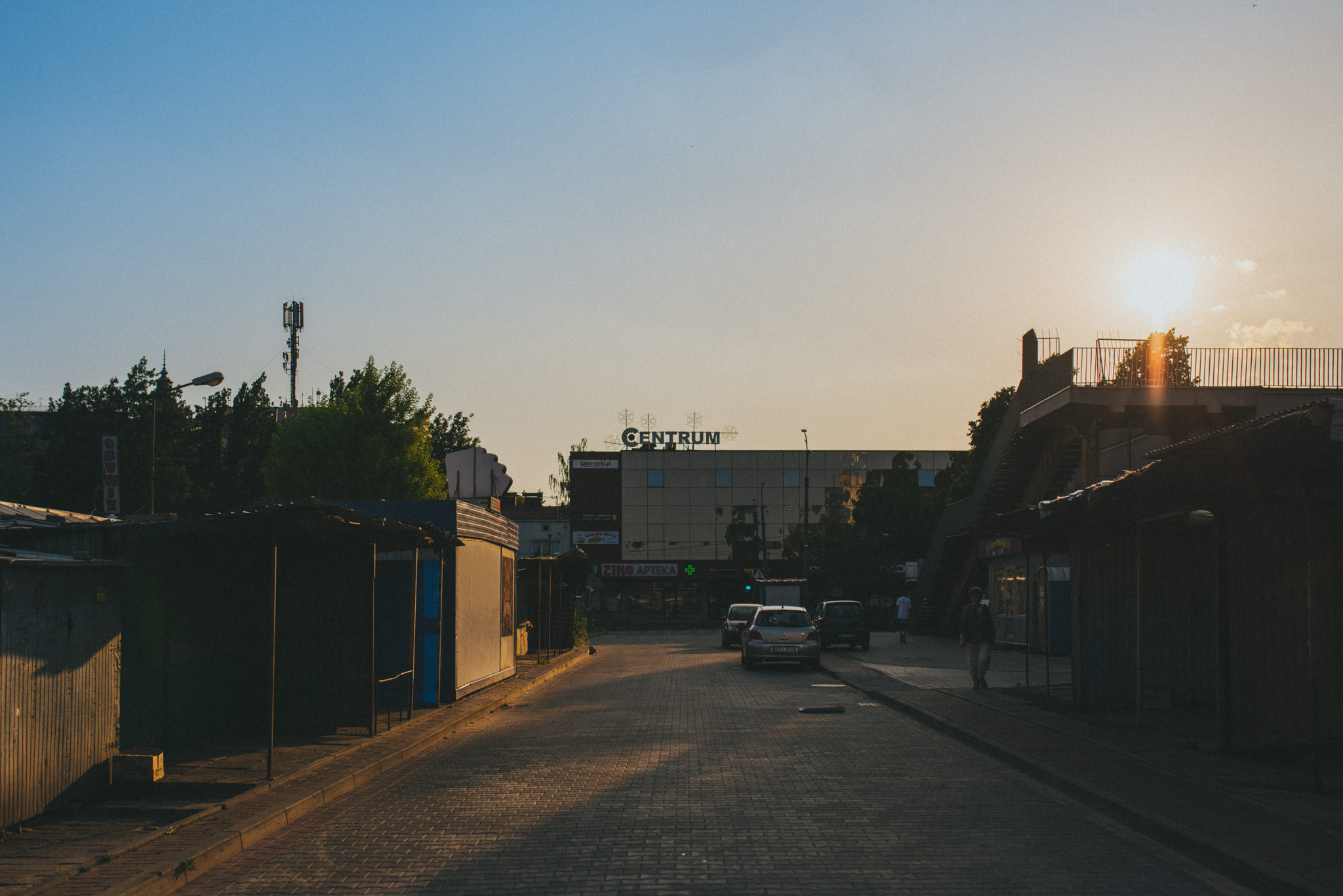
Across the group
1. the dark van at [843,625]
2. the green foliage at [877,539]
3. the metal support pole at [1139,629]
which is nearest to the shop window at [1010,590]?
the dark van at [843,625]

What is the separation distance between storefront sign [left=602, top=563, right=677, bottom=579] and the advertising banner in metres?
2.43

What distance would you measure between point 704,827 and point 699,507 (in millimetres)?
80657

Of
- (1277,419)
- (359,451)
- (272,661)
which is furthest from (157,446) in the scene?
(1277,419)

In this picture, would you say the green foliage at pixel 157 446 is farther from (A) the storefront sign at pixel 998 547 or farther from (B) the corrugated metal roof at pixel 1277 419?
(B) the corrugated metal roof at pixel 1277 419

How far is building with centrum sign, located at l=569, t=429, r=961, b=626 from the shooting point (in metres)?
86.9

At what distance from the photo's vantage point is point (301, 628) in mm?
14648

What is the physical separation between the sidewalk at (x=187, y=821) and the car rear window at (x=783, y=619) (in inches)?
645

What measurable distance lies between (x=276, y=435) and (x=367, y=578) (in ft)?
114

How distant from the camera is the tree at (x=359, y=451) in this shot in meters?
46.2

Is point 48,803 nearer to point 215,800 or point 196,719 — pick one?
point 215,800

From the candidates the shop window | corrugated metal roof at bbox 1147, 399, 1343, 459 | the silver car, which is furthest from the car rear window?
corrugated metal roof at bbox 1147, 399, 1343, 459

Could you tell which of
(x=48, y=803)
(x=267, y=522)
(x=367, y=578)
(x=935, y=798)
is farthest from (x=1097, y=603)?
(x=48, y=803)

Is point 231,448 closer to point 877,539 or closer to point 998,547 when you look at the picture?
point 998,547

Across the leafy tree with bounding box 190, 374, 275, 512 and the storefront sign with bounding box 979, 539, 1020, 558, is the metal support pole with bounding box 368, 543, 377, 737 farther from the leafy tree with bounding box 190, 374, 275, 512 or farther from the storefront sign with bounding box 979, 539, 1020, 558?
the leafy tree with bounding box 190, 374, 275, 512
